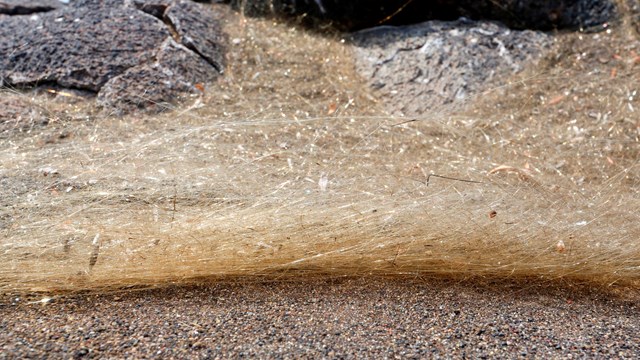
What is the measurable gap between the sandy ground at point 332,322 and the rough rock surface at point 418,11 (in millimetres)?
2581

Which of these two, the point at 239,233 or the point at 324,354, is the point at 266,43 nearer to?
the point at 239,233

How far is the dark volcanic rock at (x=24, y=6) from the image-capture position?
419cm

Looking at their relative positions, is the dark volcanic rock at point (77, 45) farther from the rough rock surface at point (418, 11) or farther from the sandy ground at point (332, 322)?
the sandy ground at point (332, 322)

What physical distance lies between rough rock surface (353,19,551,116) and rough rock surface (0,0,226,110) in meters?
1.01

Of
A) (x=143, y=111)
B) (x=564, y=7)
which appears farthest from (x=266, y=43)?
(x=564, y=7)

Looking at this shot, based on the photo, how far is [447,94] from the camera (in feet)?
12.8

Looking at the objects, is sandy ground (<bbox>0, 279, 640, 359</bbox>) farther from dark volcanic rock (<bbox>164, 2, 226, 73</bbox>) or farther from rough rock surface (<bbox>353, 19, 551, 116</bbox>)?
dark volcanic rock (<bbox>164, 2, 226, 73</bbox>)

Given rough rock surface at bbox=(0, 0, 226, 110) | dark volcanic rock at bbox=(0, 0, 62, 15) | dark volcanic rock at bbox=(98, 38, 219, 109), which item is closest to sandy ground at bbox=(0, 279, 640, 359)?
dark volcanic rock at bbox=(98, 38, 219, 109)

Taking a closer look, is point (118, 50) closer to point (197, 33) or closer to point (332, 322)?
point (197, 33)

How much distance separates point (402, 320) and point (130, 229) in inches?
40.4

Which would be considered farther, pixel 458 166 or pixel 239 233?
pixel 458 166

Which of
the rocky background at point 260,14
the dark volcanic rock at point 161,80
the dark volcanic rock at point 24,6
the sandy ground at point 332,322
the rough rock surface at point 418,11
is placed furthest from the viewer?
the rough rock surface at point 418,11

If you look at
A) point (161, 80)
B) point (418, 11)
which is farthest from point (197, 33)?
point (418, 11)

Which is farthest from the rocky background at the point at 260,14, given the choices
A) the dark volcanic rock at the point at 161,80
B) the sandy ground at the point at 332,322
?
the sandy ground at the point at 332,322
